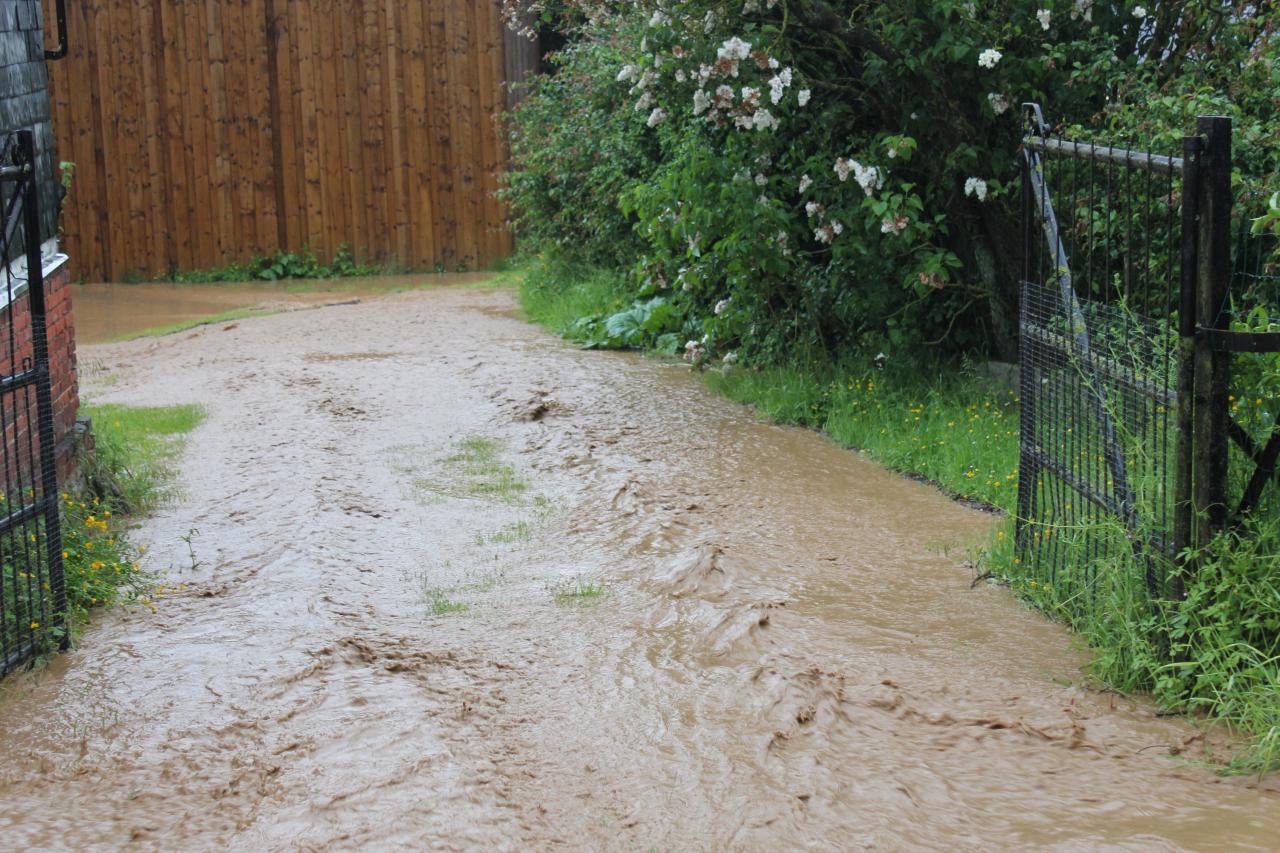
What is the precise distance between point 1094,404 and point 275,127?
12479mm

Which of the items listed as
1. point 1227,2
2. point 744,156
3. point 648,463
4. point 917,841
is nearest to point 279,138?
point 744,156

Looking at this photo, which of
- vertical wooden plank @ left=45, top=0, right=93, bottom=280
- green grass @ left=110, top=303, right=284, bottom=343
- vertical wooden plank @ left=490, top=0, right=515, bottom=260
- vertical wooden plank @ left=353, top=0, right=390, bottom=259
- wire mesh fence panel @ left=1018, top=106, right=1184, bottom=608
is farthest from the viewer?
vertical wooden plank @ left=490, top=0, right=515, bottom=260

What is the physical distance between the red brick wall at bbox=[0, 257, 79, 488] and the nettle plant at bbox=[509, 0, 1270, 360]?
3.63 metres

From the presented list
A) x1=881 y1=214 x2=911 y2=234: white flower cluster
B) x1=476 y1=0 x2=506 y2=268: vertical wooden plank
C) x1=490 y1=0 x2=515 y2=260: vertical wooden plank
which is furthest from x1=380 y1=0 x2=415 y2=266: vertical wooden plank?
x1=881 y1=214 x2=911 y2=234: white flower cluster

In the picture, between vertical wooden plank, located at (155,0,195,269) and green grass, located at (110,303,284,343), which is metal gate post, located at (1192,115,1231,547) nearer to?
green grass, located at (110,303,284,343)

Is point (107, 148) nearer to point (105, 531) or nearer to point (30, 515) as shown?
point (105, 531)

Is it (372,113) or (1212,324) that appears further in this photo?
(372,113)

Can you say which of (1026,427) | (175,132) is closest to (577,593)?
(1026,427)

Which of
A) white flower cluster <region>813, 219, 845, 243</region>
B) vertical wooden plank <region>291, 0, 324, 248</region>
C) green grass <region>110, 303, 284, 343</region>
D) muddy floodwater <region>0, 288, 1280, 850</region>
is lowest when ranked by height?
muddy floodwater <region>0, 288, 1280, 850</region>

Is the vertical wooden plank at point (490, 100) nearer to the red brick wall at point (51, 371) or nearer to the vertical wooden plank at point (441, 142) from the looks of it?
the vertical wooden plank at point (441, 142)

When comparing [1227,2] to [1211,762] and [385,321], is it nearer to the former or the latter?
[1211,762]

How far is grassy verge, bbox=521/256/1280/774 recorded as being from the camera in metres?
4.19

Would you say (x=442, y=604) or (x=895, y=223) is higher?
(x=895, y=223)

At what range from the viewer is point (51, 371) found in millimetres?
6492
